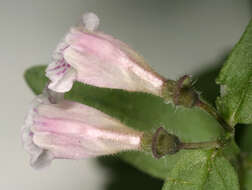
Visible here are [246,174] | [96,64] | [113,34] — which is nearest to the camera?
[96,64]

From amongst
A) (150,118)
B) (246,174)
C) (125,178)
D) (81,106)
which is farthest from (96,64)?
(125,178)

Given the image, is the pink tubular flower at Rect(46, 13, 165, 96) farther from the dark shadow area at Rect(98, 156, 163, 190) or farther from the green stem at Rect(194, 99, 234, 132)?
the dark shadow area at Rect(98, 156, 163, 190)

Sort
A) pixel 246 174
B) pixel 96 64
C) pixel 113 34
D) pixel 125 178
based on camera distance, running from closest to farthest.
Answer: pixel 96 64 → pixel 246 174 → pixel 125 178 → pixel 113 34

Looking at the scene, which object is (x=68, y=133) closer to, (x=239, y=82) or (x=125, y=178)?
(x=239, y=82)

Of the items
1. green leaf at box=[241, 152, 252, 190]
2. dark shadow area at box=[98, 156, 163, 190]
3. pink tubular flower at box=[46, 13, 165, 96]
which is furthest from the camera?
dark shadow area at box=[98, 156, 163, 190]

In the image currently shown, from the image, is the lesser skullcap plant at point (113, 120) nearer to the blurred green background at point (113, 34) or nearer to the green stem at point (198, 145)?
the green stem at point (198, 145)

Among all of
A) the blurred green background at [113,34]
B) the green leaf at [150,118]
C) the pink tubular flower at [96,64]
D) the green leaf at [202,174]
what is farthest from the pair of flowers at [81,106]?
the blurred green background at [113,34]

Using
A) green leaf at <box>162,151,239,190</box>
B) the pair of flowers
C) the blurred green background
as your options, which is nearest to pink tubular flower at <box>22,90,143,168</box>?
the pair of flowers
